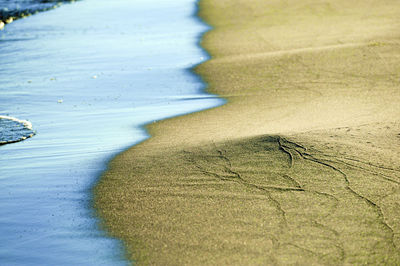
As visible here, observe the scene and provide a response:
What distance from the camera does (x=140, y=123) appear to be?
732 cm

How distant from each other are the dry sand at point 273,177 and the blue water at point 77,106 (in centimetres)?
30

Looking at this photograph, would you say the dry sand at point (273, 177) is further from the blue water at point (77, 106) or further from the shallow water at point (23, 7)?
the shallow water at point (23, 7)

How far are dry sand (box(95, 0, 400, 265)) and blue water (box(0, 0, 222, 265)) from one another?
0.30m

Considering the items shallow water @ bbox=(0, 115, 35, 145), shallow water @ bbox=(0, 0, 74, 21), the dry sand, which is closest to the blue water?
shallow water @ bbox=(0, 115, 35, 145)

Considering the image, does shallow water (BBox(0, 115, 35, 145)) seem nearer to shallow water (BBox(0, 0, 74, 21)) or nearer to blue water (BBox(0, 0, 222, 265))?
blue water (BBox(0, 0, 222, 265))

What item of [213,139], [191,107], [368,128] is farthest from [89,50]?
[368,128]

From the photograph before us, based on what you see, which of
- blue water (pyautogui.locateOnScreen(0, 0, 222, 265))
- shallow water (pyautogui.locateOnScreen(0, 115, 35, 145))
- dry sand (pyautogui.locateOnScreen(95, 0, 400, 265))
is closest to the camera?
dry sand (pyautogui.locateOnScreen(95, 0, 400, 265))

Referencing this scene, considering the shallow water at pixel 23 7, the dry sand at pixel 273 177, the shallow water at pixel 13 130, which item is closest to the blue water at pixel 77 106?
the shallow water at pixel 13 130

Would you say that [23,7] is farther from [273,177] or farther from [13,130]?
[273,177]

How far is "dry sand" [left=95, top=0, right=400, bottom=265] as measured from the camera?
12.7 ft

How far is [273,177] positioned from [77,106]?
4.44 m

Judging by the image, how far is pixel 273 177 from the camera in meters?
4.91

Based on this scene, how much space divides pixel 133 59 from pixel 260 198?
7.58 metres

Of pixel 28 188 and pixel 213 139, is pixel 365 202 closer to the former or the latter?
pixel 213 139
